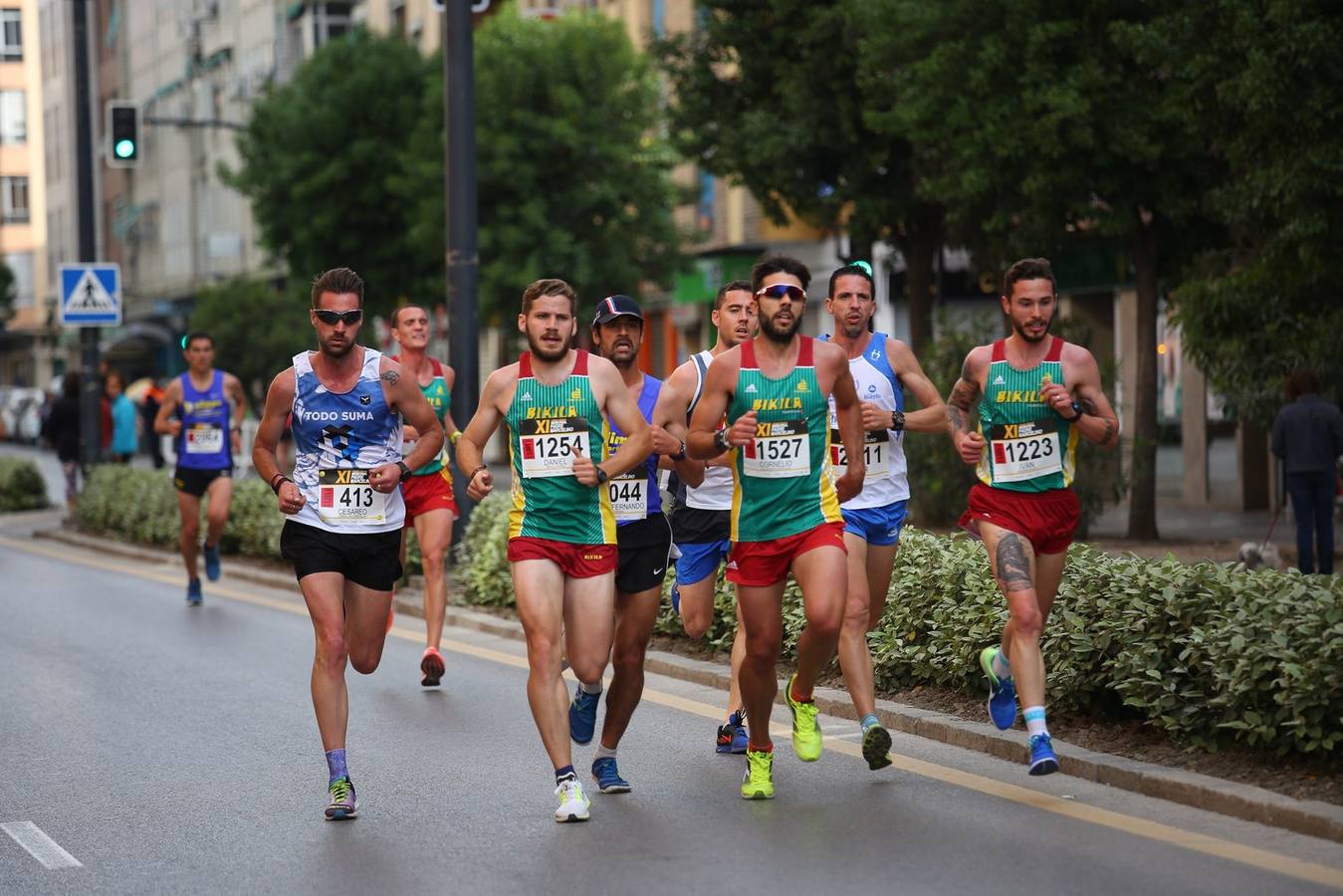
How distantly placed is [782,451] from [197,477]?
9.90 m

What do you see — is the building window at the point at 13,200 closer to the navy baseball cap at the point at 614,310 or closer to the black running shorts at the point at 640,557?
the navy baseball cap at the point at 614,310

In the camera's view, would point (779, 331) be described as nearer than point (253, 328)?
Yes

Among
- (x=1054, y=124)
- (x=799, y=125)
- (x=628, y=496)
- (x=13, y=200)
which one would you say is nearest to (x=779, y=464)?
(x=628, y=496)

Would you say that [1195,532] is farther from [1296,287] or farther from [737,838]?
[737,838]

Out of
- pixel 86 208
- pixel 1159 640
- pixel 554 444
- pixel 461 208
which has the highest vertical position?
pixel 86 208

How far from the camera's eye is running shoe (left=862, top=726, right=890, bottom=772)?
8.34 meters

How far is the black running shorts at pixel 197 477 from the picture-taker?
669 inches

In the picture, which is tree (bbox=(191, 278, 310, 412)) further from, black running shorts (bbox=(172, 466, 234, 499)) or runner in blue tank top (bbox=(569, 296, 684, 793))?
runner in blue tank top (bbox=(569, 296, 684, 793))

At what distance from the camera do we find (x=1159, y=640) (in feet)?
28.3

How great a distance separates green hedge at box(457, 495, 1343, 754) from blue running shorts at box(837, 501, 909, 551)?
0.82m

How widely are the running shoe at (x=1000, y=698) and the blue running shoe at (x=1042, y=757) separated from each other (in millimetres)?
740

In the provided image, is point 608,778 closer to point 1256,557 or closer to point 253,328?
point 1256,557

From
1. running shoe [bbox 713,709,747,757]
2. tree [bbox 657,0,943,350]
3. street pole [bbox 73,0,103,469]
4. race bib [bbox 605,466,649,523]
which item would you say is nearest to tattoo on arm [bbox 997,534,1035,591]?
race bib [bbox 605,466,649,523]

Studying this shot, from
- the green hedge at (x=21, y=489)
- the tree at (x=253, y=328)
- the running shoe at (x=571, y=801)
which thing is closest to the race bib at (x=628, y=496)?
the running shoe at (x=571, y=801)
